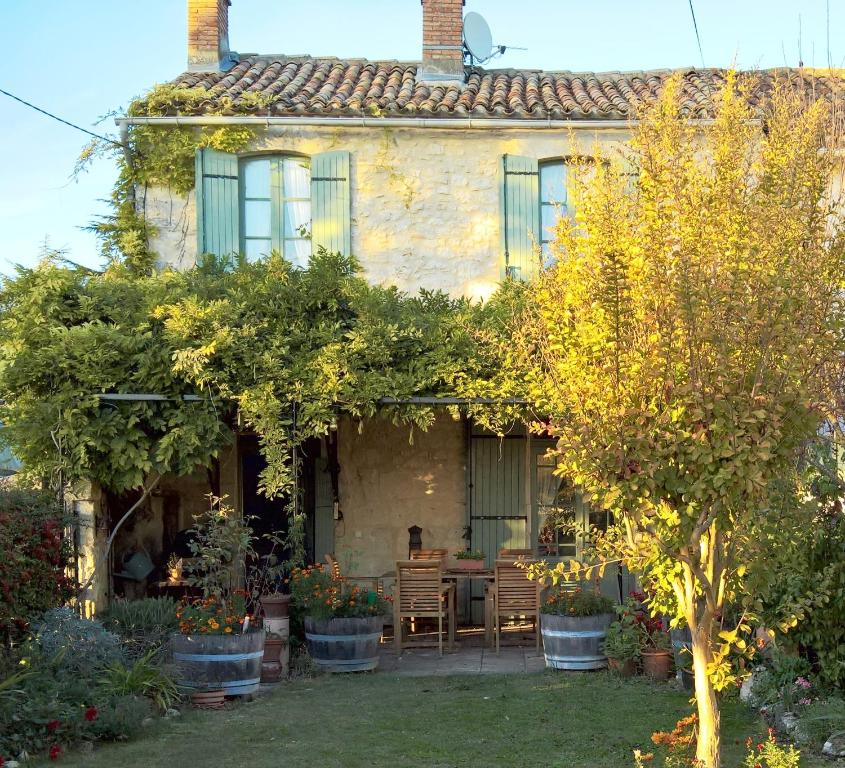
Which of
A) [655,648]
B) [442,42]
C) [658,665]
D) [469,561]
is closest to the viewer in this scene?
[658,665]

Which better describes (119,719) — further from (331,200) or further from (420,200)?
(420,200)

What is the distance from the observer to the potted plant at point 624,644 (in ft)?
29.2

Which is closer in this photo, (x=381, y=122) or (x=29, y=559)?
(x=29, y=559)

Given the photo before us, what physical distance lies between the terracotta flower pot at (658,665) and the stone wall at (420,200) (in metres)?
4.51

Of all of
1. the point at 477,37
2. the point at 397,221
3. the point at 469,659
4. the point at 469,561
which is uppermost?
the point at 477,37

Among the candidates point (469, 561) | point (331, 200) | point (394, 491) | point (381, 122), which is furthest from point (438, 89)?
point (469, 561)

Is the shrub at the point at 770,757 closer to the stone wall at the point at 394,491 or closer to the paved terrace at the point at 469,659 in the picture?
the paved terrace at the point at 469,659

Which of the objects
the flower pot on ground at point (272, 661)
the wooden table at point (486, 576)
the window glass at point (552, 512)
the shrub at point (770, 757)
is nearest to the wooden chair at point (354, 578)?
the wooden table at point (486, 576)

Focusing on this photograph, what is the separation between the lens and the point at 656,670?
876cm

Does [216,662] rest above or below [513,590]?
below

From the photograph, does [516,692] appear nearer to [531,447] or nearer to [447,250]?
[531,447]

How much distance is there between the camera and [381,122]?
11609 mm

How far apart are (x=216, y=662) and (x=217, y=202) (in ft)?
17.6

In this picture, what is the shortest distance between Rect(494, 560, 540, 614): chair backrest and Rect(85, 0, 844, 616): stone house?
1.77 metres
